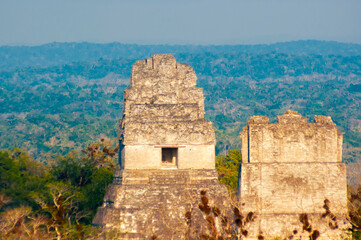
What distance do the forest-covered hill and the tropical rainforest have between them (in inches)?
6.6

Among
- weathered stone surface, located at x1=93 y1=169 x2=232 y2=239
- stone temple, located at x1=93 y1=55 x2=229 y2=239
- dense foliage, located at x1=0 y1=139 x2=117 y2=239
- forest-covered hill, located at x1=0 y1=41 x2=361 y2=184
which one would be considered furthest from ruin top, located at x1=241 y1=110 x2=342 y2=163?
forest-covered hill, located at x1=0 y1=41 x2=361 y2=184

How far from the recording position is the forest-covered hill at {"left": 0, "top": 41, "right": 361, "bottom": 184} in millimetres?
74188

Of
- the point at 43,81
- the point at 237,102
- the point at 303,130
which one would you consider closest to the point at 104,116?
the point at 237,102

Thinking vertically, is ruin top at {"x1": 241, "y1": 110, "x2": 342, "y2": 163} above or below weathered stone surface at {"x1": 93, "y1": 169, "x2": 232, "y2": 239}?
above

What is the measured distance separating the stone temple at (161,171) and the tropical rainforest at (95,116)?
1.04 meters

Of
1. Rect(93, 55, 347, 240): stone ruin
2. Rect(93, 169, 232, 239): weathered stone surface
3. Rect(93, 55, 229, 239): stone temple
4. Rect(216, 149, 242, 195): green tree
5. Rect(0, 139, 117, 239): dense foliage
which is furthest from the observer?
Rect(216, 149, 242, 195): green tree

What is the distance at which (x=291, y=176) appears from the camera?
16.8 meters

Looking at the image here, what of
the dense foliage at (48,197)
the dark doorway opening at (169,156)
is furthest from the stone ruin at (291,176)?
the dense foliage at (48,197)

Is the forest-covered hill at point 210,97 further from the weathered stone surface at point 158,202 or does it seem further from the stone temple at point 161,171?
the weathered stone surface at point 158,202

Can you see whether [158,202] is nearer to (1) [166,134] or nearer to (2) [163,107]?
(1) [166,134]

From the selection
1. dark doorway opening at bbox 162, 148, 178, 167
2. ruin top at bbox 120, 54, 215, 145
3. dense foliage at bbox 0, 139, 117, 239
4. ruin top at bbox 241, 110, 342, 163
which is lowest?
dense foliage at bbox 0, 139, 117, 239

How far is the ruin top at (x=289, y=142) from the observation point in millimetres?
16828

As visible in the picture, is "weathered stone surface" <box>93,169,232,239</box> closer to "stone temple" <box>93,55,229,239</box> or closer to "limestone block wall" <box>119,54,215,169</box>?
"stone temple" <box>93,55,229,239</box>

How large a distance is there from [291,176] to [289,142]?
0.88 m
